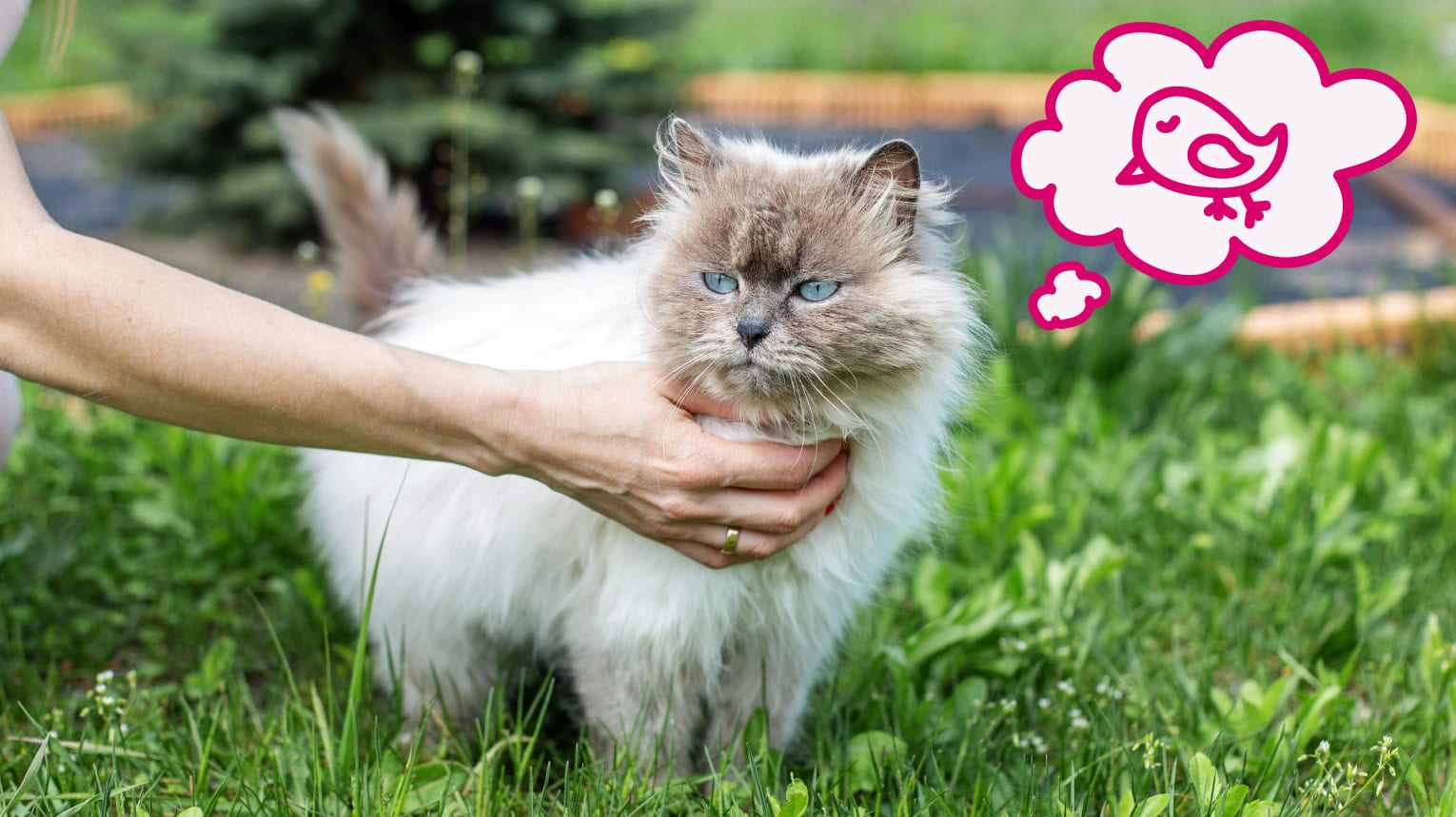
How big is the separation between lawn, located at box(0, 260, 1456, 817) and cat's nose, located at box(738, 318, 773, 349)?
64 centimetres

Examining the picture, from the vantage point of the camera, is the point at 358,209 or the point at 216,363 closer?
the point at 216,363

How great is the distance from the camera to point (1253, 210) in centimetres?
197

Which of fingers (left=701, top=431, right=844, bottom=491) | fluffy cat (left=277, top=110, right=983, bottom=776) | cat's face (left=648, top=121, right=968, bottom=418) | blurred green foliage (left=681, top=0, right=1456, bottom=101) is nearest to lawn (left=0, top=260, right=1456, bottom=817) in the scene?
fluffy cat (left=277, top=110, right=983, bottom=776)

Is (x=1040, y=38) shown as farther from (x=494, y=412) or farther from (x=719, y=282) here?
(x=494, y=412)

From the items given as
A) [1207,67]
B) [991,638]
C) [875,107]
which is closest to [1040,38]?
[875,107]

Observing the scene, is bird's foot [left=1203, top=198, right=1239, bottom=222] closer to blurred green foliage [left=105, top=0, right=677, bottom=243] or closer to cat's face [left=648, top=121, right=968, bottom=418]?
cat's face [left=648, top=121, right=968, bottom=418]

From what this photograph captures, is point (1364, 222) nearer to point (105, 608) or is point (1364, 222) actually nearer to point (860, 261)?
point (860, 261)

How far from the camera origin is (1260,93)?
6.47 feet

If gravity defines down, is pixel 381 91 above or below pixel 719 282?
above

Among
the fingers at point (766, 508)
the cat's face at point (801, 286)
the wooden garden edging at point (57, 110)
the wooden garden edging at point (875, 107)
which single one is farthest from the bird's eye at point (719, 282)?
the wooden garden edging at point (57, 110)

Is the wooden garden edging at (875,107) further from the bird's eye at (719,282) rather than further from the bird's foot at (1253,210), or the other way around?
the bird's eye at (719,282)

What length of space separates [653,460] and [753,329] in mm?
237

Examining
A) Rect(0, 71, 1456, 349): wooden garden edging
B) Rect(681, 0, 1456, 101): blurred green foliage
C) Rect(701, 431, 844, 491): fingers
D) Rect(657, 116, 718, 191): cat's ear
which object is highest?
Rect(681, 0, 1456, 101): blurred green foliage

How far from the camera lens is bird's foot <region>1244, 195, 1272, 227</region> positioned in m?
1.96
